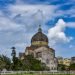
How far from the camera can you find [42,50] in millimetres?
168500

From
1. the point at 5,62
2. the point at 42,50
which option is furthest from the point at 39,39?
the point at 5,62

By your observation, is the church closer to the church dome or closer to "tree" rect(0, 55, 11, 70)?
the church dome

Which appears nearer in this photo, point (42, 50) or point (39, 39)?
point (42, 50)

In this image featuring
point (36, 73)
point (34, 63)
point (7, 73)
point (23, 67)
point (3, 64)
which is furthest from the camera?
point (34, 63)

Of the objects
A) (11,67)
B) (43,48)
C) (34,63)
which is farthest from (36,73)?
(43,48)

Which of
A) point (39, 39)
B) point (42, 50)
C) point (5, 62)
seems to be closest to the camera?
point (5, 62)

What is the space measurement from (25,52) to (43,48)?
867 cm

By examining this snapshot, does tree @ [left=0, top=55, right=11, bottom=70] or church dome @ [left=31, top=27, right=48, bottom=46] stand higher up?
church dome @ [left=31, top=27, right=48, bottom=46]

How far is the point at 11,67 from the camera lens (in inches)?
4892

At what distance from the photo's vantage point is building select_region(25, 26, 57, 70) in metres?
168

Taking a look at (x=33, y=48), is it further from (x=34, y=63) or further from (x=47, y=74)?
(x=47, y=74)

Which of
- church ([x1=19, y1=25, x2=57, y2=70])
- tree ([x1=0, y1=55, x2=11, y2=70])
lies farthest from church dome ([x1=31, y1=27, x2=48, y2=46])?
tree ([x1=0, y1=55, x2=11, y2=70])

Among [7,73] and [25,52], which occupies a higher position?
[25,52]

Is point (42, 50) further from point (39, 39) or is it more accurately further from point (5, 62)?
point (5, 62)
